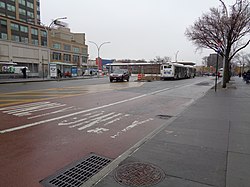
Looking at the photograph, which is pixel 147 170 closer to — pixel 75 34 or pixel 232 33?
pixel 232 33

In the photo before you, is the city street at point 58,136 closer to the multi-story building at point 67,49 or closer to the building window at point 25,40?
the building window at point 25,40

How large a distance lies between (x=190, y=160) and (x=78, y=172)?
203cm

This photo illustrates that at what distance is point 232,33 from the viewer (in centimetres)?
2202

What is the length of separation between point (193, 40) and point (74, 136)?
2679 cm

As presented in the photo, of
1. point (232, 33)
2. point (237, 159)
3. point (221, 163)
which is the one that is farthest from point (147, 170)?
point (232, 33)

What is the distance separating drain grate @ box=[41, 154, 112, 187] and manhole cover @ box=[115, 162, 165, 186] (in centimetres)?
49

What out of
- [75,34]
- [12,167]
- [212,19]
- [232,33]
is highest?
[75,34]

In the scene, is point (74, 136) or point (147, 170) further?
point (74, 136)

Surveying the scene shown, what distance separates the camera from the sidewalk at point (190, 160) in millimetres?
3287

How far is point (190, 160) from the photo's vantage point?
399 cm

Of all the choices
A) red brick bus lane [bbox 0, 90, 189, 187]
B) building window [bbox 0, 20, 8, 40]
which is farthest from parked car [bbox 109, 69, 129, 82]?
building window [bbox 0, 20, 8, 40]

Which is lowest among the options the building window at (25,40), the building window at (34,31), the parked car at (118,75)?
the parked car at (118,75)

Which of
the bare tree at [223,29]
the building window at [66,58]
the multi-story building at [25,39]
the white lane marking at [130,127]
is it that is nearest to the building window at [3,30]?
the multi-story building at [25,39]

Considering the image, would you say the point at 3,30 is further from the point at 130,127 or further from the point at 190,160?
the point at 190,160
